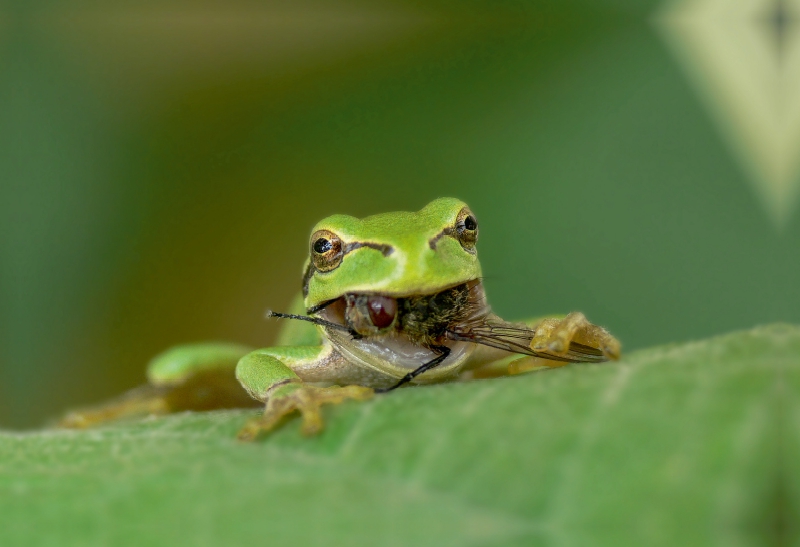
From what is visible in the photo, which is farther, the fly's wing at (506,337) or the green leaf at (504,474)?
the fly's wing at (506,337)

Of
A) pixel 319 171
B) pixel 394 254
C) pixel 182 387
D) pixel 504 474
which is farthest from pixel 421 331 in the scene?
pixel 319 171

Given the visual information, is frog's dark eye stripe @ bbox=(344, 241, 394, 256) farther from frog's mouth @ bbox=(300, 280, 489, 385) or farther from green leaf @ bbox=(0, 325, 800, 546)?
green leaf @ bbox=(0, 325, 800, 546)

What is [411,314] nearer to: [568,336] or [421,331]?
[421,331]

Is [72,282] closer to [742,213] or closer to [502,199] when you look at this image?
[502,199]

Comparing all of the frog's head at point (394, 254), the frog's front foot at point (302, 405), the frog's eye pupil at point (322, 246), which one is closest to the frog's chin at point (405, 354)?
the frog's head at point (394, 254)

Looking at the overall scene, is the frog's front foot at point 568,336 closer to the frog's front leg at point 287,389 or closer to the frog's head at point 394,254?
the frog's head at point 394,254
